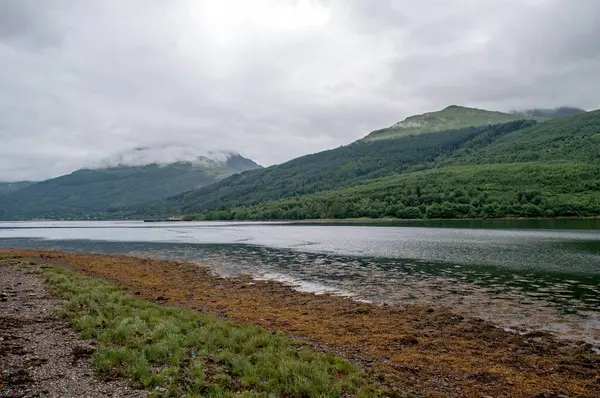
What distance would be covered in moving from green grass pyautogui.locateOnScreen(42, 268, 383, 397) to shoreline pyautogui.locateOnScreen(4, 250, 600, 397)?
6.38 feet

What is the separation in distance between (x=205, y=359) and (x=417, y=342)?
10059mm

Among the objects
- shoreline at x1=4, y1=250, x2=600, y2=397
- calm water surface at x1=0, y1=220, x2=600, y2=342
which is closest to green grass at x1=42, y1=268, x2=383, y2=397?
shoreline at x1=4, y1=250, x2=600, y2=397

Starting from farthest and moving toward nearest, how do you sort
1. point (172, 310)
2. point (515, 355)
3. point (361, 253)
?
point (361, 253), point (172, 310), point (515, 355)

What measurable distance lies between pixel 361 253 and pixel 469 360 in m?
47.0

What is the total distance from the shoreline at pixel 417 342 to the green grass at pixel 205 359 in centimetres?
195

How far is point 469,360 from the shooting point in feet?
53.1

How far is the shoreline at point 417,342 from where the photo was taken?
13680 mm

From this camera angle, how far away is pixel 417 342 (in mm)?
18703

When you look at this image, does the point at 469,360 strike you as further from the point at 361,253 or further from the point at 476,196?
the point at 476,196

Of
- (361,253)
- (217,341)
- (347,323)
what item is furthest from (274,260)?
(217,341)

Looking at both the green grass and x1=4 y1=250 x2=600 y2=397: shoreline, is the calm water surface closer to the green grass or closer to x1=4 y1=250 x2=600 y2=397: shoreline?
x1=4 y1=250 x2=600 y2=397: shoreline

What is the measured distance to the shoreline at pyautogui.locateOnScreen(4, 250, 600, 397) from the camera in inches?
539

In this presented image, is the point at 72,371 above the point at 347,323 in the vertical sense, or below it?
above

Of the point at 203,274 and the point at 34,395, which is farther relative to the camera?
the point at 203,274
